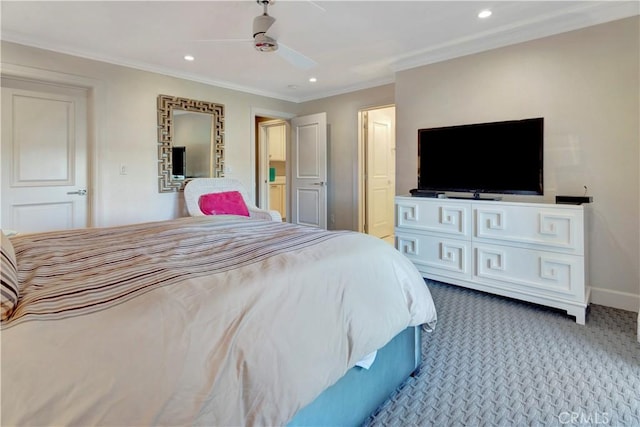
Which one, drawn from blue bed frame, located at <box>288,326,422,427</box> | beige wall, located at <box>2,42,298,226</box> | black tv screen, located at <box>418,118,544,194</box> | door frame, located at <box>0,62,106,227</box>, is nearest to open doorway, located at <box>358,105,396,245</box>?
black tv screen, located at <box>418,118,544,194</box>

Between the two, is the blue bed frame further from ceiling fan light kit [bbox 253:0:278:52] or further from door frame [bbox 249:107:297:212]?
door frame [bbox 249:107:297:212]

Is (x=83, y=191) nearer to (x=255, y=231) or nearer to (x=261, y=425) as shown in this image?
(x=255, y=231)

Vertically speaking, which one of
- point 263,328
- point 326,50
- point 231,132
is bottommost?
point 263,328

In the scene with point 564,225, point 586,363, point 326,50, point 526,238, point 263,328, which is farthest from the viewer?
point 326,50

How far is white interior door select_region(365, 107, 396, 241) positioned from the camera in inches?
203

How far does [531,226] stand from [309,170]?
3.35m

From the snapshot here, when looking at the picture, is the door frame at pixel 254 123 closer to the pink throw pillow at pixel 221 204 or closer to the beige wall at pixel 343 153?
the beige wall at pixel 343 153

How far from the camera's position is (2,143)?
318cm

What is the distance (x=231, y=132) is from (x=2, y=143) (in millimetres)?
2405

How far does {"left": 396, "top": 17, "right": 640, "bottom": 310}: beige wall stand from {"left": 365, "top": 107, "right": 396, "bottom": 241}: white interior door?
2.00 metres

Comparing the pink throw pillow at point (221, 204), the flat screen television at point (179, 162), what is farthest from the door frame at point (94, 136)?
the pink throw pillow at point (221, 204)

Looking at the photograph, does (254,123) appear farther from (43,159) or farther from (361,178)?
(43,159)

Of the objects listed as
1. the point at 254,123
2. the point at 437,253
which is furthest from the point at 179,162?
the point at 437,253

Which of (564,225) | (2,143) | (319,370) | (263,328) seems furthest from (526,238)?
(2,143)
